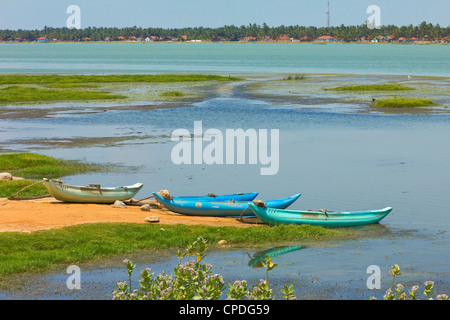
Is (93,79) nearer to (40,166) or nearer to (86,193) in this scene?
(40,166)

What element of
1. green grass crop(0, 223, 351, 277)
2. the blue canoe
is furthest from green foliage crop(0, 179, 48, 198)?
green grass crop(0, 223, 351, 277)

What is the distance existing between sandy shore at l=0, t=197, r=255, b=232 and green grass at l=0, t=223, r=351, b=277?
3.07 feet

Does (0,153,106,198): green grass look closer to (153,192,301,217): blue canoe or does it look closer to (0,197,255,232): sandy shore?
(0,197,255,232): sandy shore

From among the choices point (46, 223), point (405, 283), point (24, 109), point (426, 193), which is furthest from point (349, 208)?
point (24, 109)

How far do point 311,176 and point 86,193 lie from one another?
542 inches

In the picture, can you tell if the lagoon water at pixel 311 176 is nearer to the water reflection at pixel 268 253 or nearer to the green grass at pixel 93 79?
the water reflection at pixel 268 253

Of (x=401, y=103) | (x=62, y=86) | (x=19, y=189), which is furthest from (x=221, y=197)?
(x=62, y=86)

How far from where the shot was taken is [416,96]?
260ft

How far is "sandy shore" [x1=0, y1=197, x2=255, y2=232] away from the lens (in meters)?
23.9

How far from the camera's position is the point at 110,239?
22.8 meters

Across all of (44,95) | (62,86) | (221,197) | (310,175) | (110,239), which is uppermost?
(62,86)
